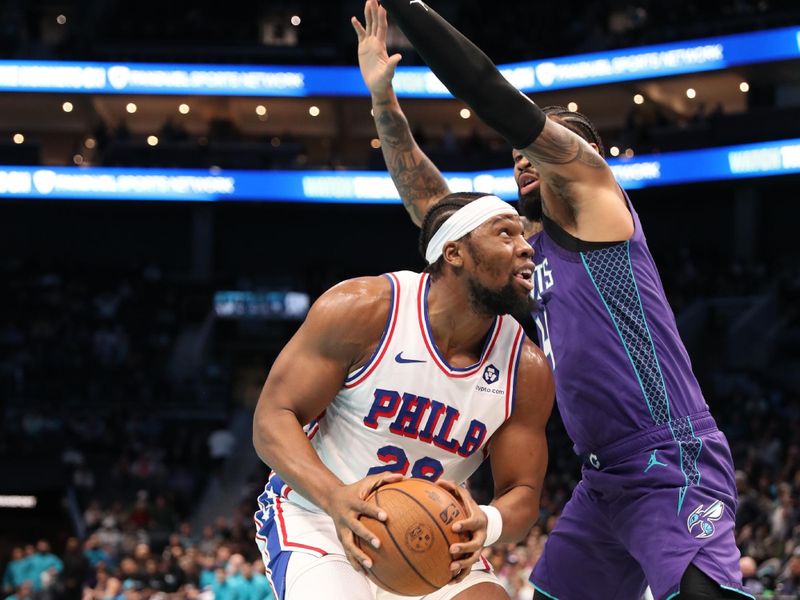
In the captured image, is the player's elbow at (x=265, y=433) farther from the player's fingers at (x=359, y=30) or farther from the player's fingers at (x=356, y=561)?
the player's fingers at (x=359, y=30)

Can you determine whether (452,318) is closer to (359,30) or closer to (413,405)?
(413,405)

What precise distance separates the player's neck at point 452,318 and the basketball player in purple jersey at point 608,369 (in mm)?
399

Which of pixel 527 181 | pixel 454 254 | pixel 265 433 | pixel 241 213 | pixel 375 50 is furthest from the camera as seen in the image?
pixel 241 213

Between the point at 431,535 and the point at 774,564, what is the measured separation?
31.9 feet

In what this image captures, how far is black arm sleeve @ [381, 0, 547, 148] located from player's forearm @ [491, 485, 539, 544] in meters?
1.38

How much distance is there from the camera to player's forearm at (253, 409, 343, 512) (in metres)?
4.53

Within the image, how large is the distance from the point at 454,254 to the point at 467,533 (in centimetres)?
120

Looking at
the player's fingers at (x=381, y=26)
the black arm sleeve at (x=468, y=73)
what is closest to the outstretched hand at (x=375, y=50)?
the player's fingers at (x=381, y=26)

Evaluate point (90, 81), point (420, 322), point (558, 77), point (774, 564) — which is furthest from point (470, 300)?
point (90, 81)

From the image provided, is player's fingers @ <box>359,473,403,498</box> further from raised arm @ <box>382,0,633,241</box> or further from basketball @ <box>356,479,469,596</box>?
raised arm @ <box>382,0,633,241</box>

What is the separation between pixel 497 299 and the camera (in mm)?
4832

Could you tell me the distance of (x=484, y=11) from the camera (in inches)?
1422

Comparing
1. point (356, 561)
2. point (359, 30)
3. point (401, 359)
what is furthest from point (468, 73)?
point (356, 561)

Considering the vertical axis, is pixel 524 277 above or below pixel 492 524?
above
